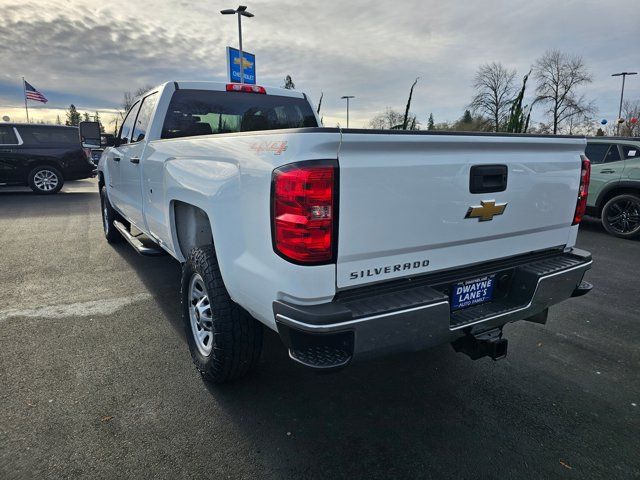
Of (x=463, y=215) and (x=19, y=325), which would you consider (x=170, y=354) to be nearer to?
(x=19, y=325)

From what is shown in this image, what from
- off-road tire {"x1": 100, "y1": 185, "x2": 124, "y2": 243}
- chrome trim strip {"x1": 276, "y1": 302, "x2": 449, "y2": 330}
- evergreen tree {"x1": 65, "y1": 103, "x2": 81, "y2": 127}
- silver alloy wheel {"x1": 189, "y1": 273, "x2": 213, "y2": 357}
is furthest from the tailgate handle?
evergreen tree {"x1": 65, "y1": 103, "x2": 81, "y2": 127}

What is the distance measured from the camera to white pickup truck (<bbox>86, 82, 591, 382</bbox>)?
188 centimetres

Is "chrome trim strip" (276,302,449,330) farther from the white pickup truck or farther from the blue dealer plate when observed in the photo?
the blue dealer plate

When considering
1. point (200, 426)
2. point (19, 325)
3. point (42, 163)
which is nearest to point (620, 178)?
point (200, 426)

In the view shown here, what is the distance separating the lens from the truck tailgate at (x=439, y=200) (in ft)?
6.34

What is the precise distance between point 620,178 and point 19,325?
8852 millimetres

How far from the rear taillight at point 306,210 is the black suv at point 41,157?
12995 millimetres

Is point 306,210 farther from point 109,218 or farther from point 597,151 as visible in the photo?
point 597,151

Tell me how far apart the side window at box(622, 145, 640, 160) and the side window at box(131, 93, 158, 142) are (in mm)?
7804

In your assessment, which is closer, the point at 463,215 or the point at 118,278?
the point at 463,215

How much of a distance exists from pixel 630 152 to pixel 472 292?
23.4 ft

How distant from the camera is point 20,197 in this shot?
39.1ft

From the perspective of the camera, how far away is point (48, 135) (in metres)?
12.3

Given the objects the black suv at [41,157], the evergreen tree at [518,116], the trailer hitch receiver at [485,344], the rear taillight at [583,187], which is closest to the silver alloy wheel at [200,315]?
the trailer hitch receiver at [485,344]
